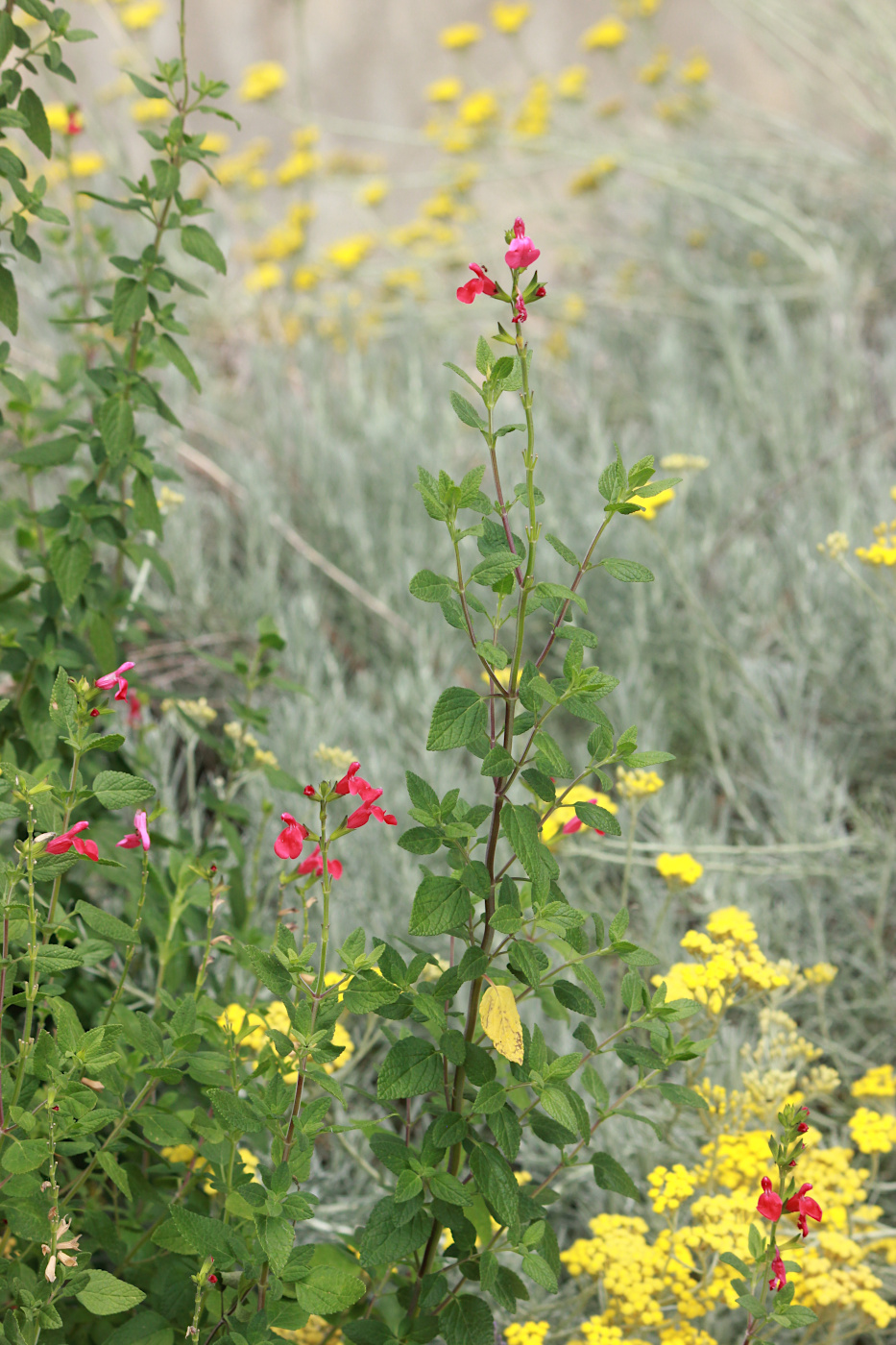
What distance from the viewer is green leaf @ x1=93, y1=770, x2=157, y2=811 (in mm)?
875

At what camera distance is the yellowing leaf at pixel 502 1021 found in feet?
2.94

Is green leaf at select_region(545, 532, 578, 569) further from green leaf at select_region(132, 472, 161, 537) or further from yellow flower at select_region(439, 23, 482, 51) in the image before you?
yellow flower at select_region(439, 23, 482, 51)

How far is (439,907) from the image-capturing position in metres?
0.91

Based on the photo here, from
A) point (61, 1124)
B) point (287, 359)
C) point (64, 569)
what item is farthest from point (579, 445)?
point (61, 1124)

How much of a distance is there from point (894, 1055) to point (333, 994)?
1203mm

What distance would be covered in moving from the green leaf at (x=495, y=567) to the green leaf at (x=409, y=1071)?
0.39 m

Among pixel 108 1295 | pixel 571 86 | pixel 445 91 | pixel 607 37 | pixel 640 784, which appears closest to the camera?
pixel 108 1295

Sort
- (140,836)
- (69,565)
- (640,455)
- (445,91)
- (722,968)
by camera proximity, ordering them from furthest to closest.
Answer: (445,91) < (640,455) < (69,565) < (722,968) < (140,836)

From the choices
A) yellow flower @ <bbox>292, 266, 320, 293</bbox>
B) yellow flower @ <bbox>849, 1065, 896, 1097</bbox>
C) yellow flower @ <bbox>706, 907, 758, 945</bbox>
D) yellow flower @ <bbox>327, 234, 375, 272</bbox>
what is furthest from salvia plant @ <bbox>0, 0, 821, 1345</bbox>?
yellow flower @ <bbox>292, 266, 320, 293</bbox>

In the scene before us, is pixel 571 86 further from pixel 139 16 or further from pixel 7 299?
pixel 7 299

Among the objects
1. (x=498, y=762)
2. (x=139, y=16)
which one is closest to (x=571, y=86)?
(x=139, y=16)

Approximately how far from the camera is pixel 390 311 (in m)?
4.34

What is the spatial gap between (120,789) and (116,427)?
21.4 inches

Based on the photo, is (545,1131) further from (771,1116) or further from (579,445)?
(579,445)
